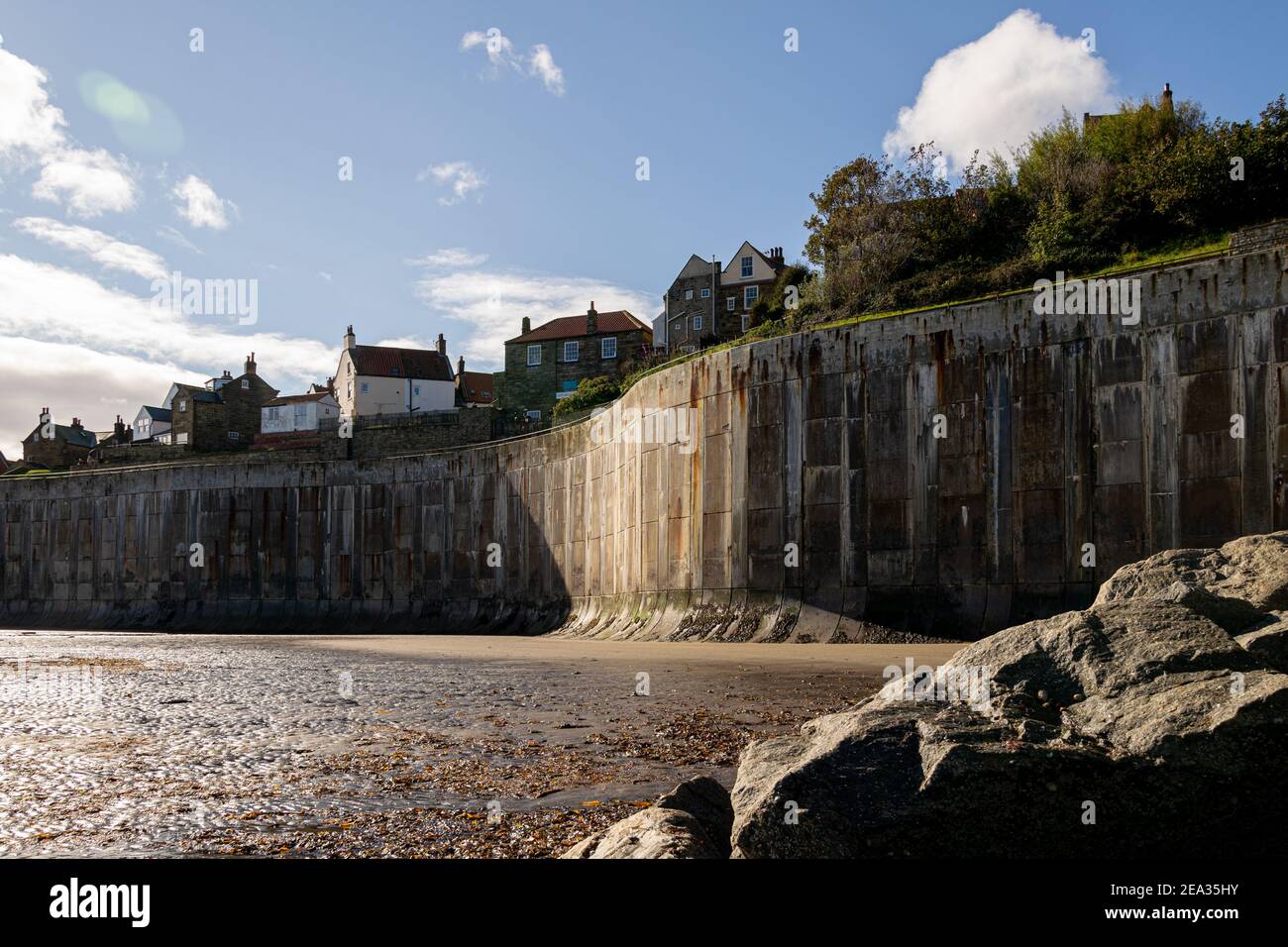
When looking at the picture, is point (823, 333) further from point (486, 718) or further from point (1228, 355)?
point (486, 718)

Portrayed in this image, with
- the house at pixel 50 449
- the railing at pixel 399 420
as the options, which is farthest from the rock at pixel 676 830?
the house at pixel 50 449

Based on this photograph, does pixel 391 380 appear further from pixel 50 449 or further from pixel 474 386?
pixel 50 449

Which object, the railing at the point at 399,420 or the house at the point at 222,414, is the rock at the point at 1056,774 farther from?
the house at the point at 222,414

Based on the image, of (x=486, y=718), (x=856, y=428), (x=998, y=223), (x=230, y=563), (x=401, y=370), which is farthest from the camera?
(x=401, y=370)

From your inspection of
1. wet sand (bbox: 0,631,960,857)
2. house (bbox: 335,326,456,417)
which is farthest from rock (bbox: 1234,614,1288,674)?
house (bbox: 335,326,456,417)

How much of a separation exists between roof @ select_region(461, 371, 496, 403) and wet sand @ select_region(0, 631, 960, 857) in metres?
89.0

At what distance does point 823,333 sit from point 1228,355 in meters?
7.76

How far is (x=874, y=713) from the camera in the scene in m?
5.02

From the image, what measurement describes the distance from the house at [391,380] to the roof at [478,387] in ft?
6.04

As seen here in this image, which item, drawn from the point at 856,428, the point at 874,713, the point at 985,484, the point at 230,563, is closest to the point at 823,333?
the point at 856,428

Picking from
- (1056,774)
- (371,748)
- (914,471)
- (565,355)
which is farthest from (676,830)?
(565,355)

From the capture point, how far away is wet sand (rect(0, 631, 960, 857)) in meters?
5.77

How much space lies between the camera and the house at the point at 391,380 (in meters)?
99.0

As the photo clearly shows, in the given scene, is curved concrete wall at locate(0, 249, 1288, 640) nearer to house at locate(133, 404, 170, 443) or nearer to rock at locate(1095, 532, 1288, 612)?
rock at locate(1095, 532, 1288, 612)
